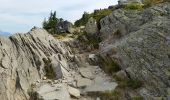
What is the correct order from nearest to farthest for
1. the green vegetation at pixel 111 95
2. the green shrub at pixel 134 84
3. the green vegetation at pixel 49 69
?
the green vegetation at pixel 111 95
the green shrub at pixel 134 84
the green vegetation at pixel 49 69

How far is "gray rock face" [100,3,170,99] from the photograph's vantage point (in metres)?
27.0

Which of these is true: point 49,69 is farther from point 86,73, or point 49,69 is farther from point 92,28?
point 92,28

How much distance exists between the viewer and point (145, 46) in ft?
98.4

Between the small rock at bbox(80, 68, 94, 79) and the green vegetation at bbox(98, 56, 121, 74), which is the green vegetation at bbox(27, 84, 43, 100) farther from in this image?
the green vegetation at bbox(98, 56, 121, 74)

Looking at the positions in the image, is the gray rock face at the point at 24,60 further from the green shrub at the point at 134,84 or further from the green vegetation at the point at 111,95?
the green shrub at the point at 134,84

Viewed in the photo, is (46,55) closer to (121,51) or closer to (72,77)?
(72,77)

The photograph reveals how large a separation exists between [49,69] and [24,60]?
8.53ft

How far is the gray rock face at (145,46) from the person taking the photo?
26969 mm

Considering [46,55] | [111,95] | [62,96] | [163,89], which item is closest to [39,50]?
[46,55]

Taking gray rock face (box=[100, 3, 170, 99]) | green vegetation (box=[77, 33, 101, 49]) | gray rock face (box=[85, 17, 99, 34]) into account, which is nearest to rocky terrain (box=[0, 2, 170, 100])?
gray rock face (box=[100, 3, 170, 99])

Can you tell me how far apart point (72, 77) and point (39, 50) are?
4965 mm

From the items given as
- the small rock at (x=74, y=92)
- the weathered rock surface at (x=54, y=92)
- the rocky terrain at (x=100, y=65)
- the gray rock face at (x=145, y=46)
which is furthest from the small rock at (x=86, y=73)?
the weathered rock surface at (x=54, y=92)

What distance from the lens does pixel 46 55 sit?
34875mm

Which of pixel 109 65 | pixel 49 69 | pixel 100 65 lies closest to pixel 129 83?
pixel 109 65
